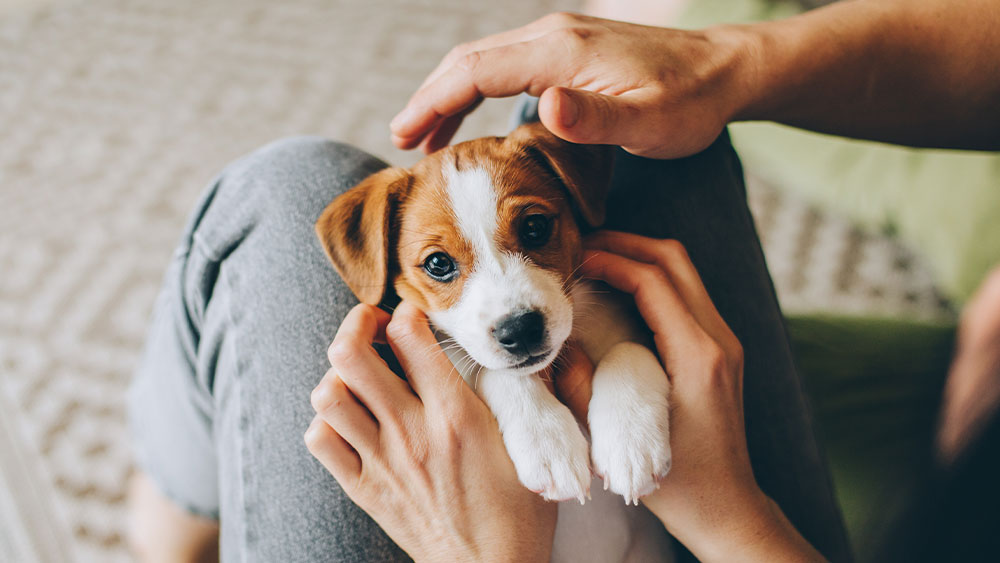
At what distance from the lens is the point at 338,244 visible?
124 centimetres

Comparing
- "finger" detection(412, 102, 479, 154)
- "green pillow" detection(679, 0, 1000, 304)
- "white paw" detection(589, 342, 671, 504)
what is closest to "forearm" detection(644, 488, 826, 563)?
"white paw" detection(589, 342, 671, 504)

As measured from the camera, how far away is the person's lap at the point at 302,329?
1.21 metres

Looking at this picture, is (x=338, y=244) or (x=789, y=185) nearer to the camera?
(x=338, y=244)

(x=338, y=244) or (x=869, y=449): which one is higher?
(x=338, y=244)

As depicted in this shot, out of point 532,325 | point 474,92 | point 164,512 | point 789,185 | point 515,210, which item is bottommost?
point 789,185

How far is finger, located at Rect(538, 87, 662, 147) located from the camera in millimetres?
1026

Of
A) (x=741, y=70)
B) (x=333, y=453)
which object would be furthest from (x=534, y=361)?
(x=741, y=70)

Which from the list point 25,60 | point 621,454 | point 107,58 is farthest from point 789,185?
point 25,60

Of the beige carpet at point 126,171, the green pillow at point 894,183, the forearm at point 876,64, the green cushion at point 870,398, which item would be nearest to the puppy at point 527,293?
the forearm at point 876,64

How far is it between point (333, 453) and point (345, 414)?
73 mm

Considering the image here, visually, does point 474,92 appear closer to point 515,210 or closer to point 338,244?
point 515,210

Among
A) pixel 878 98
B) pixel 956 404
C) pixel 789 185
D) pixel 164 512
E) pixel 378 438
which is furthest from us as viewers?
pixel 789 185

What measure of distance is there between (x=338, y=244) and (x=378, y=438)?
0.37 meters

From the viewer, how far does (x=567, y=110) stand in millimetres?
1026
